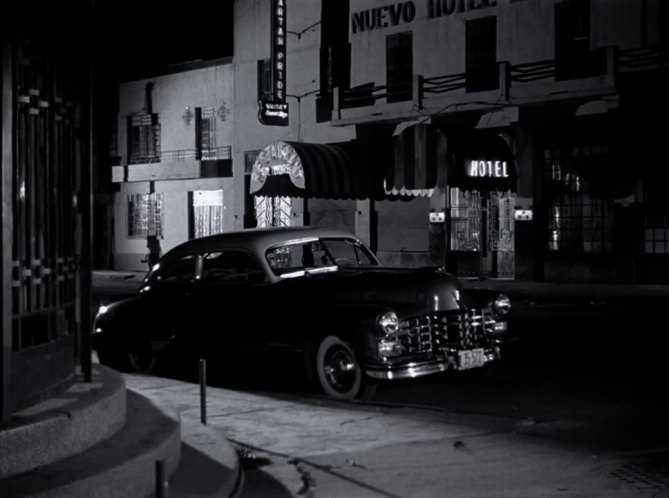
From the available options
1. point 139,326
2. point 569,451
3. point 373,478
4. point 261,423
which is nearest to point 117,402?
point 373,478

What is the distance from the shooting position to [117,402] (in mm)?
7098

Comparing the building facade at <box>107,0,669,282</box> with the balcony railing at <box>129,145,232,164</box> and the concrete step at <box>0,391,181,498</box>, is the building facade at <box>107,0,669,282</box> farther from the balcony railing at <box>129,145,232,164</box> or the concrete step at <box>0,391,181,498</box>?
the concrete step at <box>0,391,181,498</box>

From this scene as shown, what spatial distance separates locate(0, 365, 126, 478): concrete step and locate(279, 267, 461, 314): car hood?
3745mm

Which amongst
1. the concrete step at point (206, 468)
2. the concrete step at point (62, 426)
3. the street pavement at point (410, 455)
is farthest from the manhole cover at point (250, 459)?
the concrete step at point (62, 426)

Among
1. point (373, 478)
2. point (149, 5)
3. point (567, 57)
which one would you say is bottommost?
point (373, 478)

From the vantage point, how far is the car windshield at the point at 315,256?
465 inches

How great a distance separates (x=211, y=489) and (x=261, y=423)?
2.79 metres

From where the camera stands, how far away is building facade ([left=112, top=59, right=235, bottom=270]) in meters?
37.2

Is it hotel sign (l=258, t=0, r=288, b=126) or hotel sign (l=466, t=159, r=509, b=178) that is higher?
hotel sign (l=258, t=0, r=288, b=126)

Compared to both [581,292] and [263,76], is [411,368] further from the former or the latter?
[263,76]

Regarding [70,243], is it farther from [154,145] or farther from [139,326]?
[154,145]

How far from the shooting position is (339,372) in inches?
426

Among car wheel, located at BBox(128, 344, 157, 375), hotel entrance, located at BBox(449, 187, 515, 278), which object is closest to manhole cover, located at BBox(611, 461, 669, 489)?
car wheel, located at BBox(128, 344, 157, 375)

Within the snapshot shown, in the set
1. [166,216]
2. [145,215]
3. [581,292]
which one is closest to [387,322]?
[581,292]
